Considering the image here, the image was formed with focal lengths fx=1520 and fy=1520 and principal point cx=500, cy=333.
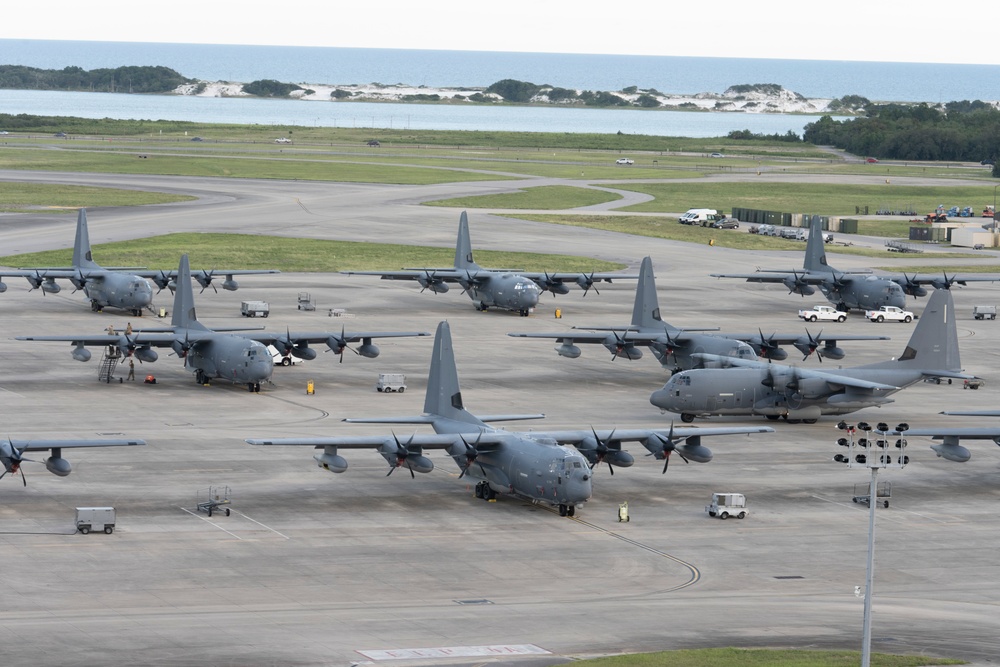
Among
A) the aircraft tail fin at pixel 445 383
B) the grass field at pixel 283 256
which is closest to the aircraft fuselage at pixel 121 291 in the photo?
the grass field at pixel 283 256

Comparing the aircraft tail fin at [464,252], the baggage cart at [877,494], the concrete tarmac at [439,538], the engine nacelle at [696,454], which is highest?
the aircraft tail fin at [464,252]

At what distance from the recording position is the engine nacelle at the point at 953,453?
6431cm

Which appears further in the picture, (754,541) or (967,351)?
(967,351)

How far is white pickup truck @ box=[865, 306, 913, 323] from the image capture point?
114750 mm

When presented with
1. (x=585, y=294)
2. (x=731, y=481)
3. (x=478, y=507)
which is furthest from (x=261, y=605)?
(x=585, y=294)

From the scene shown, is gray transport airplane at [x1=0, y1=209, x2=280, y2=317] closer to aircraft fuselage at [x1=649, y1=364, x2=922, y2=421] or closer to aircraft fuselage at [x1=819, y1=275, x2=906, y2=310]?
aircraft fuselage at [x1=649, y1=364, x2=922, y2=421]

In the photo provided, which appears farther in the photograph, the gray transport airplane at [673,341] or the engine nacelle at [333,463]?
the gray transport airplane at [673,341]

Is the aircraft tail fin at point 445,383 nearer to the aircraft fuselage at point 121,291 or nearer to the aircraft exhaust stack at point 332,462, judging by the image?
the aircraft exhaust stack at point 332,462

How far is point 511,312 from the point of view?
11550 cm

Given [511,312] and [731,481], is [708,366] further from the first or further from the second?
[511,312]

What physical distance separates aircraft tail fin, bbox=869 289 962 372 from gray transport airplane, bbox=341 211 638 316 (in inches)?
1546

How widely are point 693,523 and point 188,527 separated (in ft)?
61.7

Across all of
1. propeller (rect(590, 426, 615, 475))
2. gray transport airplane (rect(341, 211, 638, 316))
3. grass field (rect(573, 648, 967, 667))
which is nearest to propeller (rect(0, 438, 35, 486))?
propeller (rect(590, 426, 615, 475))

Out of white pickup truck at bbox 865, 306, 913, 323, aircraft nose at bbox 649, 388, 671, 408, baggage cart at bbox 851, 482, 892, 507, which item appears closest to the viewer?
baggage cart at bbox 851, 482, 892, 507
